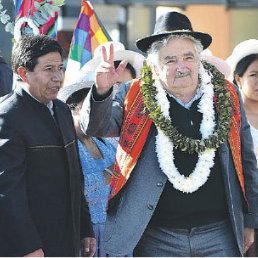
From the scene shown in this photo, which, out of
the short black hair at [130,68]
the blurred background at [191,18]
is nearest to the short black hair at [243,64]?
the short black hair at [130,68]

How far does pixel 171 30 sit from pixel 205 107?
19.1 inches

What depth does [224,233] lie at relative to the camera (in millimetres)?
3377

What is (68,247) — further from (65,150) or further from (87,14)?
(87,14)

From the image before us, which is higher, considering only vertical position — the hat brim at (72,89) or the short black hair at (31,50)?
the short black hair at (31,50)

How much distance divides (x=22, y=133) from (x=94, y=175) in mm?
1161

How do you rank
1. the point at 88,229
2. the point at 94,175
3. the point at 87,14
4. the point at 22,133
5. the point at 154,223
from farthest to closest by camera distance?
the point at 87,14, the point at 94,175, the point at 88,229, the point at 154,223, the point at 22,133

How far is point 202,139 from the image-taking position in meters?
3.35

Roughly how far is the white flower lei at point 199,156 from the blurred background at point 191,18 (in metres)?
6.97

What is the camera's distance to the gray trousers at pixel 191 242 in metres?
3.29

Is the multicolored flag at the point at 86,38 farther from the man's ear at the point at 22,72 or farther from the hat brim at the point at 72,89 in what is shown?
the man's ear at the point at 22,72

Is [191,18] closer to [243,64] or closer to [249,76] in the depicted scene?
[243,64]

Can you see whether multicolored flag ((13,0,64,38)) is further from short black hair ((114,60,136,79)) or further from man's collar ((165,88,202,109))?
man's collar ((165,88,202,109))

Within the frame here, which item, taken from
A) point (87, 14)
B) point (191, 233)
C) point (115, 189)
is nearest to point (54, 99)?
point (115, 189)

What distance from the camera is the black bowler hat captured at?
3.39 m
